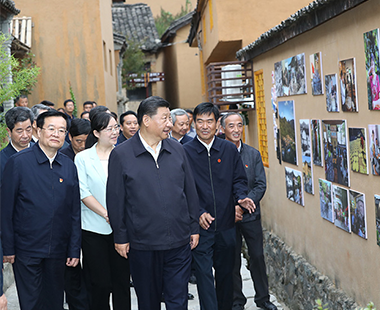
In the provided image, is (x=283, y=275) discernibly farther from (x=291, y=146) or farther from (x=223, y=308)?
(x=223, y=308)

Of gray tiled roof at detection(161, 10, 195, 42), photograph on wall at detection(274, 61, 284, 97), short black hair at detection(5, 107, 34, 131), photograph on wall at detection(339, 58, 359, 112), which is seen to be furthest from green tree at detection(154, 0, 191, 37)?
photograph on wall at detection(339, 58, 359, 112)

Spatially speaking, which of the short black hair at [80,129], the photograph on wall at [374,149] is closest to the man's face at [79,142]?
the short black hair at [80,129]

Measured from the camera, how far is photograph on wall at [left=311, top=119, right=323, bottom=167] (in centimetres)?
655

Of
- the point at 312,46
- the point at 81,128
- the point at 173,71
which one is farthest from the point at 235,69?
the point at 173,71

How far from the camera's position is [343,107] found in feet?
18.6

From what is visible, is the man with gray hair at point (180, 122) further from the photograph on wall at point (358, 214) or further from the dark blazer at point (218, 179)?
the photograph on wall at point (358, 214)

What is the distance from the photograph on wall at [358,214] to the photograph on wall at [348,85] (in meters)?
0.86

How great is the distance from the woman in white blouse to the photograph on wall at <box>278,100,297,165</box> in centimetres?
320

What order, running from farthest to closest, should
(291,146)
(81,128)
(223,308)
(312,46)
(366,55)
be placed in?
(291,146) → (312,46) → (81,128) → (223,308) → (366,55)

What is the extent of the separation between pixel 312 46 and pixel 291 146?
5.56ft

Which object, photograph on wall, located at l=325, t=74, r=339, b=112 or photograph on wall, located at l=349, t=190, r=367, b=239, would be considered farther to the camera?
photograph on wall, located at l=325, t=74, r=339, b=112

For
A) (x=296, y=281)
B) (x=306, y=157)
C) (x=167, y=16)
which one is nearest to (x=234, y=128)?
(x=306, y=157)

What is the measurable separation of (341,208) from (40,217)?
3.19m

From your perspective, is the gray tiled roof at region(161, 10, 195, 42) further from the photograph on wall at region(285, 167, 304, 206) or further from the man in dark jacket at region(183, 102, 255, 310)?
the man in dark jacket at region(183, 102, 255, 310)
